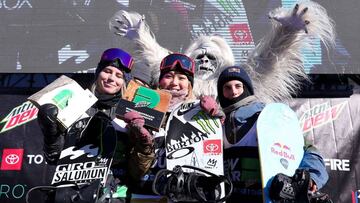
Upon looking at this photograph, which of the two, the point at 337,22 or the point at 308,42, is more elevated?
the point at 337,22

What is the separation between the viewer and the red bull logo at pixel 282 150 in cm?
261

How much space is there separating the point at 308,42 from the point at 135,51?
1516mm

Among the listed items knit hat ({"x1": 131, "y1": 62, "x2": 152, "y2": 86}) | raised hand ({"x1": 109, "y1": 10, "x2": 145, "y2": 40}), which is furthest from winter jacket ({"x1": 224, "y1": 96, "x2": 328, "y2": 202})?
raised hand ({"x1": 109, "y1": 10, "x2": 145, "y2": 40})

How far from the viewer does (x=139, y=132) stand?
2.34 meters

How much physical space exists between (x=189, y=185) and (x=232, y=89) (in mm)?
735

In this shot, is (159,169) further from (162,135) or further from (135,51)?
(135,51)

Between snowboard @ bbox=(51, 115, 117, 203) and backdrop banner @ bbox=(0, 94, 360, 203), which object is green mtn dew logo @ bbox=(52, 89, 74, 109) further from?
backdrop banner @ bbox=(0, 94, 360, 203)

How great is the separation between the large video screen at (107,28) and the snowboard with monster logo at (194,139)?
2.95 meters

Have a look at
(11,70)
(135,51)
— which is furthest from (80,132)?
(11,70)

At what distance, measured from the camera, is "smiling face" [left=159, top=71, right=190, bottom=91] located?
9.19 feet

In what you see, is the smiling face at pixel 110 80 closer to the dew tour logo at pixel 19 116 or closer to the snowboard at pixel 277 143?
the snowboard at pixel 277 143

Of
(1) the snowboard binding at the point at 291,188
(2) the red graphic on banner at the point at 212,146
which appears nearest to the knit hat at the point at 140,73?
(2) the red graphic on banner at the point at 212,146

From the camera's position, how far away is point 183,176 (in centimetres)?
237

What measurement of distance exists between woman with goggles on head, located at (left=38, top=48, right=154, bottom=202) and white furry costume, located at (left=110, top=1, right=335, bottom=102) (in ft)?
4.07
